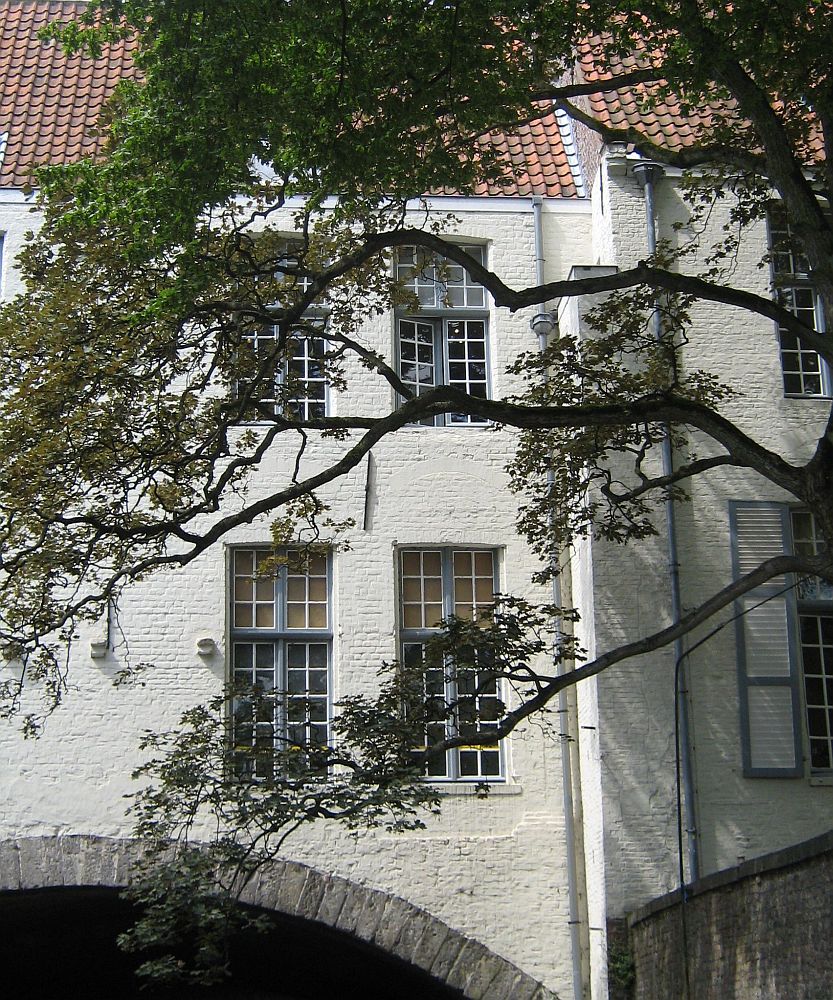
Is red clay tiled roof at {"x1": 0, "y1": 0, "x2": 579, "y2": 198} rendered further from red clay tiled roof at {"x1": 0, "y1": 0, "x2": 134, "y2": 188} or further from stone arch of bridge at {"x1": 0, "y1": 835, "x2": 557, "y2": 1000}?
stone arch of bridge at {"x1": 0, "y1": 835, "x2": 557, "y2": 1000}

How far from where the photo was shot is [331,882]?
46.8ft

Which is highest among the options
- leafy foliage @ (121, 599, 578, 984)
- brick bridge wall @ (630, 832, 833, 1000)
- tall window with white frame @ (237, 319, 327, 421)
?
tall window with white frame @ (237, 319, 327, 421)

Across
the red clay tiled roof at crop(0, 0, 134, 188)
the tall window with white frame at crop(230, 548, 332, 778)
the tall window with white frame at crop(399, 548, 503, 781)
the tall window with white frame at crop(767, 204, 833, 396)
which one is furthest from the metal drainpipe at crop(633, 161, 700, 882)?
the red clay tiled roof at crop(0, 0, 134, 188)

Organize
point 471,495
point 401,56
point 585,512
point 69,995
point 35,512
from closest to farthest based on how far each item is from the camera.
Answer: point 401,56
point 35,512
point 585,512
point 471,495
point 69,995

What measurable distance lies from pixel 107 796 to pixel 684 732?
17.2ft

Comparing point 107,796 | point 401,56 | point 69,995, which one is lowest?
point 69,995

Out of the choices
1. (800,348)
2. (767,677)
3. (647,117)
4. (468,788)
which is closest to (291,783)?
(468,788)

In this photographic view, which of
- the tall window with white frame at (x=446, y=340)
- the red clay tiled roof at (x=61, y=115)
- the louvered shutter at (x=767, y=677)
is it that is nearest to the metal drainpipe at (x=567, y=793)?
the tall window with white frame at (x=446, y=340)

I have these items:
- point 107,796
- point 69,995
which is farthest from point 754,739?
point 69,995

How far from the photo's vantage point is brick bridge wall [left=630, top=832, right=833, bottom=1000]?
32.8ft

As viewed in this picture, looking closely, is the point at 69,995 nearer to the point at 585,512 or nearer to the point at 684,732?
the point at 684,732

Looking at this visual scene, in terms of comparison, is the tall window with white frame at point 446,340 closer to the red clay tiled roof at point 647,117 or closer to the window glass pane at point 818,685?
the red clay tiled roof at point 647,117

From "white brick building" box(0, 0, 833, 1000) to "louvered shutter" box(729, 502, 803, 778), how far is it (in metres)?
0.03

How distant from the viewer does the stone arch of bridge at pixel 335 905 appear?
14.1 metres
